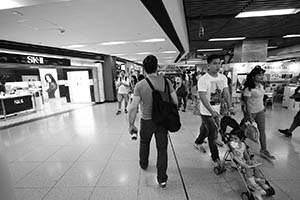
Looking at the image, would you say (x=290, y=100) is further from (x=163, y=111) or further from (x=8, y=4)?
(x=8, y=4)

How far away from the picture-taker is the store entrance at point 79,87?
9.62 m

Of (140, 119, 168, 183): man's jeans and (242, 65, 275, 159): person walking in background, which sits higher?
(242, 65, 275, 159): person walking in background

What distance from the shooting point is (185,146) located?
3.14m

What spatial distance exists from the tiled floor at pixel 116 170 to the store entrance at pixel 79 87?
20.3 feet

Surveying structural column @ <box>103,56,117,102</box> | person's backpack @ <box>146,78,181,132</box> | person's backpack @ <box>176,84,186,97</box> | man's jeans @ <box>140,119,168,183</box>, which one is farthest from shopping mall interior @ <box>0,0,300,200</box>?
structural column @ <box>103,56,117,102</box>

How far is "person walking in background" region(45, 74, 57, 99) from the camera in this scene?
362 inches

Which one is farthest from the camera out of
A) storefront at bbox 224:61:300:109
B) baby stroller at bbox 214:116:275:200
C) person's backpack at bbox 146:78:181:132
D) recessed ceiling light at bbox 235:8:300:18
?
storefront at bbox 224:61:300:109

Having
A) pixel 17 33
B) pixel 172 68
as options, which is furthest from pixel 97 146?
pixel 172 68

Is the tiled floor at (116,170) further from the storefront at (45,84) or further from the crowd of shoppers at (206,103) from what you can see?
the storefront at (45,84)

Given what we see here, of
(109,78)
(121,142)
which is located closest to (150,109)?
(121,142)

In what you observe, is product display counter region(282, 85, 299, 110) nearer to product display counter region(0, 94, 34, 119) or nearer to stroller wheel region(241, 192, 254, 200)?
stroller wheel region(241, 192, 254, 200)

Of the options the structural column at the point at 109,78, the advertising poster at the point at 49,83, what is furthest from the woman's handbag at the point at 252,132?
the advertising poster at the point at 49,83

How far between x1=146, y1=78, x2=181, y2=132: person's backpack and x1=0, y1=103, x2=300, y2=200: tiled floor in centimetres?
88

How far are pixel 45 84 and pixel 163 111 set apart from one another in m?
9.94
